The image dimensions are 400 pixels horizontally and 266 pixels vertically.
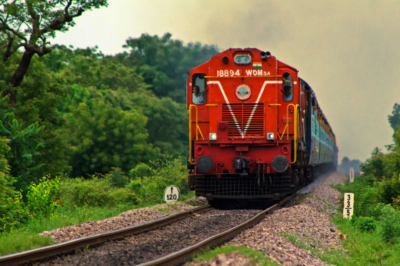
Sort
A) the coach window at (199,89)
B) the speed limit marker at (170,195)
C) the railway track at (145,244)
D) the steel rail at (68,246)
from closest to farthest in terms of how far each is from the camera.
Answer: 1. the steel rail at (68,246)
2. the railway track at (145,244)
3. the coach window at (199,89)
4. the speed limit marker at (170,195)

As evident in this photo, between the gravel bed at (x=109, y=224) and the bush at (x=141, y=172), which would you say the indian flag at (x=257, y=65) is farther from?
the bush at (x=141, y=172)

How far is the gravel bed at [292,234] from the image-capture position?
7957 millimetres

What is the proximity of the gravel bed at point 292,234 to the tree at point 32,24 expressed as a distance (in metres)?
11.9

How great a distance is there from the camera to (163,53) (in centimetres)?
6869

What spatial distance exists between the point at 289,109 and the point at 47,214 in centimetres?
714

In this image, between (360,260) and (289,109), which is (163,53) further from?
(360,260)

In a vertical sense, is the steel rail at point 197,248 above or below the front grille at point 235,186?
below

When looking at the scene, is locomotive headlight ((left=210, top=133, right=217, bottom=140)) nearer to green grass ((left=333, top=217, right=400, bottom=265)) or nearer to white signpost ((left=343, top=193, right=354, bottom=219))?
white signpost ((left=343, top=193, right=354, bottom=219))

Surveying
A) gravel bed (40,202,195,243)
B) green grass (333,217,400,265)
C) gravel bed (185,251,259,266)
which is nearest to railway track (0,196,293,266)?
gravel bed (185,251,259,266)

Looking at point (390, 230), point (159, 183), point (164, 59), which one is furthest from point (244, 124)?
point (164, 59)

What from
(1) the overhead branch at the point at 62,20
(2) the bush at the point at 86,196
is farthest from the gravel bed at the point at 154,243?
(1) the overhead branch at the point at 62,20

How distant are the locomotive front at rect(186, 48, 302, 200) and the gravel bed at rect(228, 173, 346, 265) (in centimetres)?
154

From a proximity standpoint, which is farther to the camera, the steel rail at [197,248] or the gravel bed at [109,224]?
the gravel bed at [109,224]

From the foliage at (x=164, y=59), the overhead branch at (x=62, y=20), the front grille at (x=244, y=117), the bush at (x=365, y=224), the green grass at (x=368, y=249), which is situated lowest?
the green grass at (x=368, y=249)
